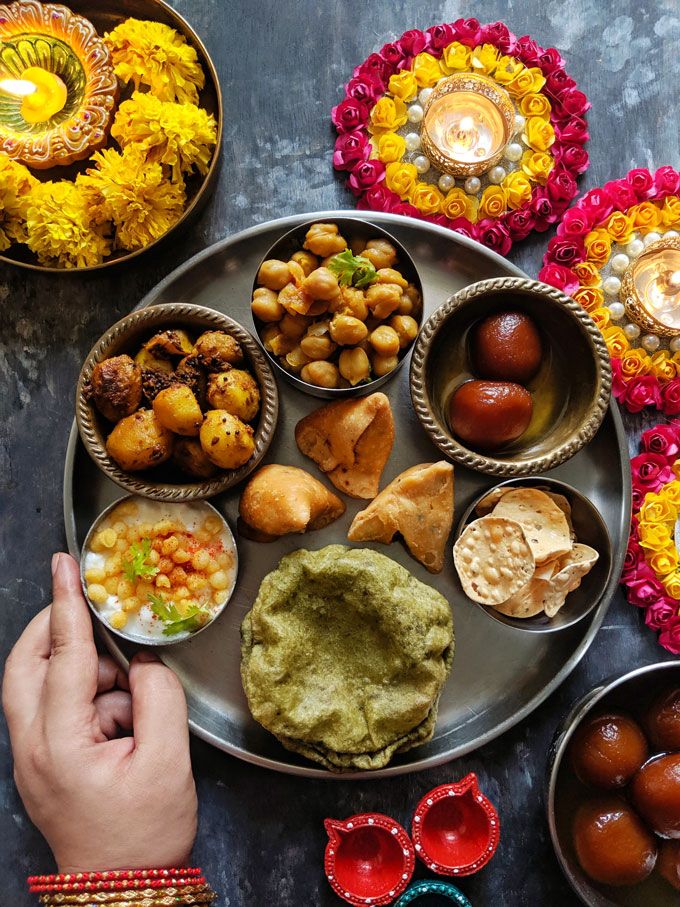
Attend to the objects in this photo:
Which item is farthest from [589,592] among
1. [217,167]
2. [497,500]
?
[217,167]

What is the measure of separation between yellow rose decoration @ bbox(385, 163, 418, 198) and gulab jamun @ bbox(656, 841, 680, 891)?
1642 mm

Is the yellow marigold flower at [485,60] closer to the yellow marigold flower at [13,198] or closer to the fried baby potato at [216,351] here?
the fried baby potato at [216,351]

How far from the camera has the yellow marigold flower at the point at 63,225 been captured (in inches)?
67.4

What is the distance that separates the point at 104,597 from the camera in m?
1.69

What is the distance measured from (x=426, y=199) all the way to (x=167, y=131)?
64 centimetres

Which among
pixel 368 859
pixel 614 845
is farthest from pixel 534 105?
pixel 368 859

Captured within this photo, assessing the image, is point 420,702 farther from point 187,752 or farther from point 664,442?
point 664,442

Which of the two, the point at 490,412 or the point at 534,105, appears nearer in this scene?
the point at 490,412

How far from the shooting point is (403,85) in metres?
1.91

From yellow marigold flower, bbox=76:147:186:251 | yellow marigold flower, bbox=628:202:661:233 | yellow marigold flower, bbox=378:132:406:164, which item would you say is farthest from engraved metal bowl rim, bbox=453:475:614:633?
yellow marigold flower, bbox=76:147:186:251

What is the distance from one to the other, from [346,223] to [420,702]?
1.06 m

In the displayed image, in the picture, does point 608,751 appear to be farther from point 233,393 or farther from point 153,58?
point 153,58

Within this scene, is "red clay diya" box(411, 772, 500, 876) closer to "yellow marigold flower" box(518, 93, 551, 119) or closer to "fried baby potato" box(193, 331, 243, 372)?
"fried baby potato" box(193, 331, 243, 372)

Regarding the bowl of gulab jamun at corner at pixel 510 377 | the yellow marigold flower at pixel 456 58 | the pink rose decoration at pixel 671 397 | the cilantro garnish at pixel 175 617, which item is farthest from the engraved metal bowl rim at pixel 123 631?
the yellow marigold flower at pixel 456 58
